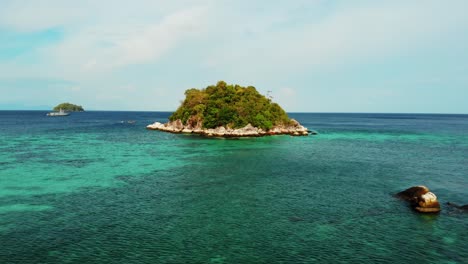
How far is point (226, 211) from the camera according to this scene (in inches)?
1351

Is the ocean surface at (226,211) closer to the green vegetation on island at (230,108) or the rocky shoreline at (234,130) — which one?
the rocky shoreline at (234,130)

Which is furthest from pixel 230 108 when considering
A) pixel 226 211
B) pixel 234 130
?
pixel 226 211

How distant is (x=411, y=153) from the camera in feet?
252

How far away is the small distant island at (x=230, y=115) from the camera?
372 feet

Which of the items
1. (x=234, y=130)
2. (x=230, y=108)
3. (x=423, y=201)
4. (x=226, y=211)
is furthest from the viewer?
(x=230, y=108)

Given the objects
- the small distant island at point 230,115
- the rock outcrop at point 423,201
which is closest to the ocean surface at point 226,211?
the rock outcrop at point 423,201

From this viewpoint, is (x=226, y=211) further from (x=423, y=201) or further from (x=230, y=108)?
(x=230, y=108)

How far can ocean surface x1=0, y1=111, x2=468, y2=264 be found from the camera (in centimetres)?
Result: 2494

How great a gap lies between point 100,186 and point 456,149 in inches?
3444

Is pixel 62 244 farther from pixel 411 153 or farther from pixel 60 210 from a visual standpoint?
pixel 411 153

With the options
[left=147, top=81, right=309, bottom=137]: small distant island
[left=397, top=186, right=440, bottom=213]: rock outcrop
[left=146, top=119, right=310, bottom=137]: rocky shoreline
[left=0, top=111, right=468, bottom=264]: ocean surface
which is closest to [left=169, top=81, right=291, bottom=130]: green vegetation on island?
[left=147, top=81, right=309, bottom=137]: small distant island

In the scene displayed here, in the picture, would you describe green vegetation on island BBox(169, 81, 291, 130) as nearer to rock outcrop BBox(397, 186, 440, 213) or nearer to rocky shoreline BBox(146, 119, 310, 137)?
rocky shoreline BBox(146, 119, 310, 137)

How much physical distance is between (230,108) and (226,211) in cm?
8100

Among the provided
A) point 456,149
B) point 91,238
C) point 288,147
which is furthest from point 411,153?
point 91,238
